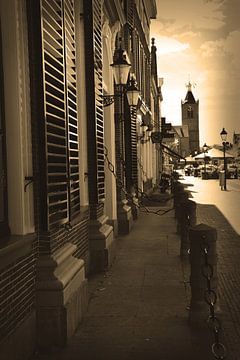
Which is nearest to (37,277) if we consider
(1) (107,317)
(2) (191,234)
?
(1) (107,317)

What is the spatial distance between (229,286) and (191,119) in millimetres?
141762

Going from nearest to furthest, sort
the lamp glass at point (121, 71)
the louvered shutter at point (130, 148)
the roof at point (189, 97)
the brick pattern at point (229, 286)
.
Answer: the brick pattern at point (229, 286), the lamp glass at point (121, 71), the louvered shutter at point (130, 148), the roof at point (189, 97)

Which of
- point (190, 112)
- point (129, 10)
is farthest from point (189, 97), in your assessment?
point (129, 10)

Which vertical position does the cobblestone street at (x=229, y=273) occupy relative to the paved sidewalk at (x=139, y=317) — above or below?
below

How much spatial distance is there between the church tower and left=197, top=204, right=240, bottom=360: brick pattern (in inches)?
5163

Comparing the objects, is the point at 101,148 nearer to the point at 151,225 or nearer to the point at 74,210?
the point at 74,210

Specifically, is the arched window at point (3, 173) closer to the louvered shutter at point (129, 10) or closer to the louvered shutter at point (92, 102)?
the louvered shutter at point (92, 102)

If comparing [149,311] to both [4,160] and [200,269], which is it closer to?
[200,269]

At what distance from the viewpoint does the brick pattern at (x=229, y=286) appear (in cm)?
465

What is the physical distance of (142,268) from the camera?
7785mm

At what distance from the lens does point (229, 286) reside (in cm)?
663

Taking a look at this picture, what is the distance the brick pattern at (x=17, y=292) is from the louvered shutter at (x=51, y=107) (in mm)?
462

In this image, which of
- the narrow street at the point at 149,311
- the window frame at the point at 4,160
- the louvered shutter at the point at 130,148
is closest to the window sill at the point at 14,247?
the window frame at the point at 4,160

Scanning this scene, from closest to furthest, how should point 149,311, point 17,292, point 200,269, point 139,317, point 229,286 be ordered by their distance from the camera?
1. point 17,292
2. point 200,269
3. point 139,317
4. point 149,311
5. point 229,286
